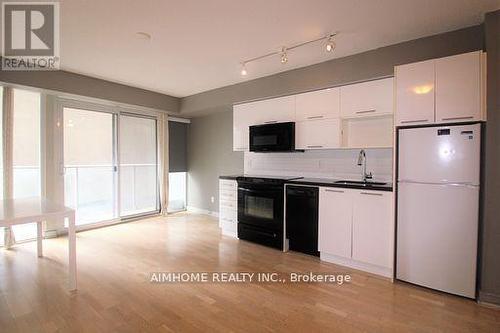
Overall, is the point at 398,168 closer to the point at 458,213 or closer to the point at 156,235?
the point at 458,213

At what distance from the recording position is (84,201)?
5.10 metres

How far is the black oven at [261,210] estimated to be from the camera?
3734 mm

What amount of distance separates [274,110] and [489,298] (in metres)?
3.25

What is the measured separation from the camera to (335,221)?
3.24 m

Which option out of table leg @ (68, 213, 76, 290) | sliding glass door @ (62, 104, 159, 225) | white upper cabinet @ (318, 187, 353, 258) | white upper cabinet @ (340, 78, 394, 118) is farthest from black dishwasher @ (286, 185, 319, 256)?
sliding glass door @ (62, 104, 159, 225)

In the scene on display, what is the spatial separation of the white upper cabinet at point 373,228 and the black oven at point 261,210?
1.01 metres

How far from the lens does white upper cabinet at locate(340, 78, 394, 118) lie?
10.3 ft

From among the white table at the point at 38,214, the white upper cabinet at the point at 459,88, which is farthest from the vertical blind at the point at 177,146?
the white upper cabinet at the point at 459,88

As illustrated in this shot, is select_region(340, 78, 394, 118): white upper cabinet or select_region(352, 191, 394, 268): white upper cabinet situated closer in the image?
select_region(352, 191, 394, 268): white upper cabinet

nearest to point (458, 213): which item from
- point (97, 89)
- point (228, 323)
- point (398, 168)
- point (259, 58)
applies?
point (398, 168)

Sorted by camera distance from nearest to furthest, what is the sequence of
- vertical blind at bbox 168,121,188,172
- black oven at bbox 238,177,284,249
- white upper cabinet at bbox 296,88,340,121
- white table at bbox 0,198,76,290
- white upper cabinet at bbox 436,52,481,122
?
white table at bbox 0,198,76,290
white upper cabinet at bbox 436,52,481,122
white upper cabinet at bbox 296,88,340,121
black oven at bbox 238,177,284,249
vertical blind at bbox 168,121,188,172

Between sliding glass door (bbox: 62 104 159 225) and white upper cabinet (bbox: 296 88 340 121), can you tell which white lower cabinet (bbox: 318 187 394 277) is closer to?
white upper cabinet (bbox: 296 88 340 121)

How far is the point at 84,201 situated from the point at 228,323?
14.1ft

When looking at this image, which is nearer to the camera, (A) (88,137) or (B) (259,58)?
(B) (259,58)
